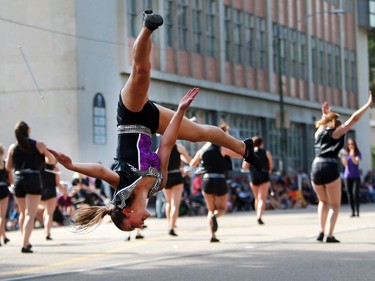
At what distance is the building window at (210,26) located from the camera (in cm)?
4597

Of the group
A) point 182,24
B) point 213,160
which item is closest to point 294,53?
point 182,24

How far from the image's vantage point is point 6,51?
122 feet

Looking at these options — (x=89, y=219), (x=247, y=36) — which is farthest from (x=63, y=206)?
(x=247, y=36)

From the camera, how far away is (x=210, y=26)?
46.3 metres

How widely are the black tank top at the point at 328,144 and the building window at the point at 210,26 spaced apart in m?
30.1

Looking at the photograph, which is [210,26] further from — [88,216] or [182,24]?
[88,216]

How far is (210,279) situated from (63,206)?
1684 cm

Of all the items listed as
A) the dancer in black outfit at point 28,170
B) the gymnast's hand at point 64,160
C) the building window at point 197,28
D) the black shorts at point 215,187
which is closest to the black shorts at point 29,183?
the dancer in black outfit at point 28,170

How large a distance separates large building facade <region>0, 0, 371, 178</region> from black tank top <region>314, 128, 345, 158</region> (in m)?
20.2

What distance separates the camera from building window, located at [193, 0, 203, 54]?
44.8m

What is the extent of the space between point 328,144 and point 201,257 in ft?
9.81

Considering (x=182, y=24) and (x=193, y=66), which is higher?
(x=182, y=24)

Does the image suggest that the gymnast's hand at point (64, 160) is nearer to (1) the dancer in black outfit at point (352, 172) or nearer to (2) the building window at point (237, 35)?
(1) the dancer in black outfit at point (352, 172)

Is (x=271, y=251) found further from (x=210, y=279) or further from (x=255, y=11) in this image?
(x=255, y=11)
